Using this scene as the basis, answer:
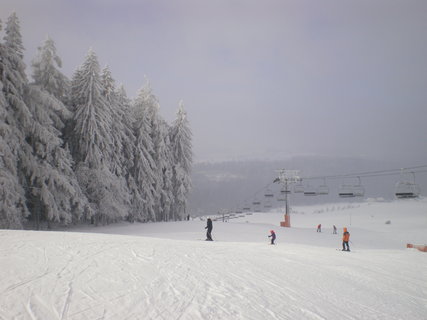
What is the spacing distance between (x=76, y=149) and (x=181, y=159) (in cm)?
1674

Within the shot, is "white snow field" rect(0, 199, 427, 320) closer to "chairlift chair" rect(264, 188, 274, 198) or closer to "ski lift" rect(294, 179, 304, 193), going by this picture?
"ski lift" rect(294, 179, 304, 193)

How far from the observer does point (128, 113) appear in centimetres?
3653

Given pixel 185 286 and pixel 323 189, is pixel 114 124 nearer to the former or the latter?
pixel 323 189

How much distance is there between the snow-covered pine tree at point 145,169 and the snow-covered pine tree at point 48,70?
10.8 metres

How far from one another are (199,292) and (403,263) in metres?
10.8

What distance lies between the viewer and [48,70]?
27.2 m

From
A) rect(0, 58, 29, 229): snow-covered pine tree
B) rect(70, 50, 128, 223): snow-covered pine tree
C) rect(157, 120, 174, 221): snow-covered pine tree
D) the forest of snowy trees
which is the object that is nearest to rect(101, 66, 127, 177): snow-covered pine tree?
the forest of snowy trees

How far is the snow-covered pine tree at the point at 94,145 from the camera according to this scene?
27.6 meters

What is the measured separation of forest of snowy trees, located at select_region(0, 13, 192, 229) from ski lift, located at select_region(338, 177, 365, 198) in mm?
20191

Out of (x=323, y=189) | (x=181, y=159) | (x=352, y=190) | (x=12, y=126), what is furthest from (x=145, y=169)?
(x=352, y=190)

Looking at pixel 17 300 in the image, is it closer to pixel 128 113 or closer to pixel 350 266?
pixel 350 266

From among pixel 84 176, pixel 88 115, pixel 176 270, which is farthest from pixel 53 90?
pixel 176 270

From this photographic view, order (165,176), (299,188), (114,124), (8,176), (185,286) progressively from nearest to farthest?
(185,286), (8,176), (114,124), (299,188), (165,176)

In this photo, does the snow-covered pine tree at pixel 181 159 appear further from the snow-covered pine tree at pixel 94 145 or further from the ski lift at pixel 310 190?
the ski lift at pixel 310 190
